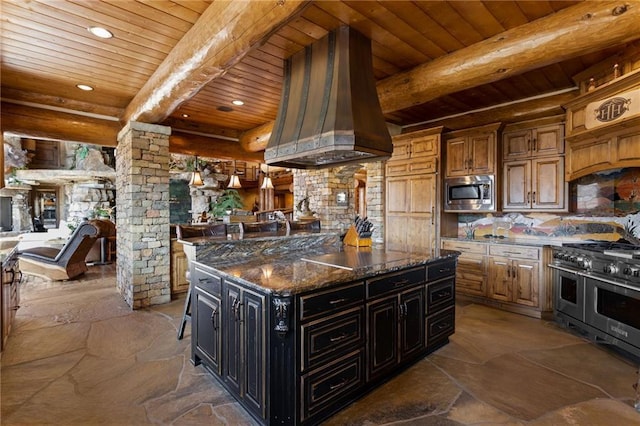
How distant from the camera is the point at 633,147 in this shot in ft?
9.41

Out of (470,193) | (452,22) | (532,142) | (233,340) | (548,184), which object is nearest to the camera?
(233,340)

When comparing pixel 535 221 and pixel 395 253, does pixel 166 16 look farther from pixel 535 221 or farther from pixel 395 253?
pixel 535 221

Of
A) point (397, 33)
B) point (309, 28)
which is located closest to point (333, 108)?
point (309, 28)

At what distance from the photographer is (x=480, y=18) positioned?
243cm

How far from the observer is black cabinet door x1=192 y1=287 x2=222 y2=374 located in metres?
2.25

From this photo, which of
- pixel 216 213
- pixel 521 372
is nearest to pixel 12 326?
pixel 521 372

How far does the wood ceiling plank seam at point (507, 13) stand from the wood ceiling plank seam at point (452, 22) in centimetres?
19

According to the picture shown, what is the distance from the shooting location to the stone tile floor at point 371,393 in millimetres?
2035

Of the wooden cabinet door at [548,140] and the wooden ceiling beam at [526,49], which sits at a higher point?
the wooden ceiling beam at [526,49]

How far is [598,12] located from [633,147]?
147cm

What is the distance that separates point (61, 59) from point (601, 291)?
19.6 feet

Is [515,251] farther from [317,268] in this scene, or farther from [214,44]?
[214,44]

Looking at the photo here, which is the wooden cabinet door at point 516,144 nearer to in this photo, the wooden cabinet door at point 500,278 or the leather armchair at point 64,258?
the wooden cabinet door at point 500,278

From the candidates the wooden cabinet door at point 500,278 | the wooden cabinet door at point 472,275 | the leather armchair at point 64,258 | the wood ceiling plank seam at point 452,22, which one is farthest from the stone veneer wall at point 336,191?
the leather armchair at point 64,258
